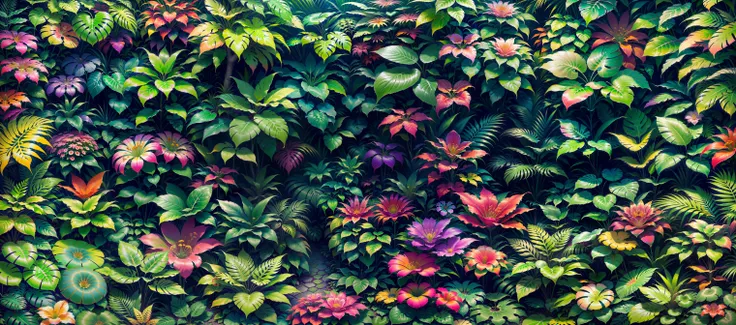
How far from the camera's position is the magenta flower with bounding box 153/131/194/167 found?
5.98 meters

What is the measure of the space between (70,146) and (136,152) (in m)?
0.54

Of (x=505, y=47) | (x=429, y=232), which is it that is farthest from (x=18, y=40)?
(x=505, y=47)

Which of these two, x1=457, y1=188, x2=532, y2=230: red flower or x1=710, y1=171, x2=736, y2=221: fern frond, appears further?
x1=457, y1=188, x2=532, y2=230: red flower

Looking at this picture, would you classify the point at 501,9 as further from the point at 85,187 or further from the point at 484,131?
the point at 85,187

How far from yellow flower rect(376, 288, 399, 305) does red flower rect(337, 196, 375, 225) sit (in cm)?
64

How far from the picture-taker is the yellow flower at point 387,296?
5.68 meters

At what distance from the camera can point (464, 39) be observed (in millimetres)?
6309

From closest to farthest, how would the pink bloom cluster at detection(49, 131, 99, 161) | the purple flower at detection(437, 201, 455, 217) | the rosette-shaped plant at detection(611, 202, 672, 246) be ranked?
the rosette-shaped plant at detection(611, 202, 672, 246)
the pink bloom cluster at detection(49, 131, 99, 161)
the purple flower at detection(437, 201, 455, 217)

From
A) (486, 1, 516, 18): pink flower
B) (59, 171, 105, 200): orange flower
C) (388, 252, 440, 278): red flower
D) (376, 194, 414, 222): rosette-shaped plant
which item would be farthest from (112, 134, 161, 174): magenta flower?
(486, 1, 516, 18): pink flower

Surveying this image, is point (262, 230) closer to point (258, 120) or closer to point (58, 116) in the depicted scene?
point (258, 120)

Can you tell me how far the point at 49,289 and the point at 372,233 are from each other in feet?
8.49

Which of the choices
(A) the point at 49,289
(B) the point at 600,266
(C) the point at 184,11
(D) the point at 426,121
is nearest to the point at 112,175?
(A) the point at 49,289

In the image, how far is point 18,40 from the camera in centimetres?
608

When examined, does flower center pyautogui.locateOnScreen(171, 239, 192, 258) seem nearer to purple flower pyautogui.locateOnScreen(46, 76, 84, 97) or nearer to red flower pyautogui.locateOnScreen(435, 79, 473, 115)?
purple flower pyautogui.locateOnScreen(46, 76, 84, 97)
